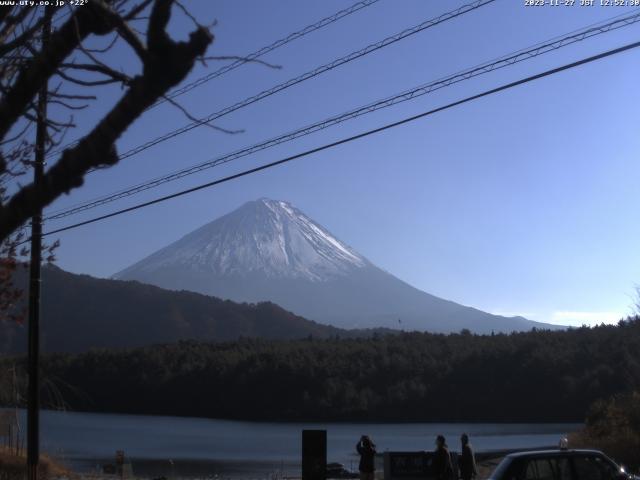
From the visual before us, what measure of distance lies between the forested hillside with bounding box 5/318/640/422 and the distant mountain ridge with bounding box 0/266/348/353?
25.3 metres

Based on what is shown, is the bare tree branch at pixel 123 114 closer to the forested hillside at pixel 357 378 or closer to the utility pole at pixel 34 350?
the utility pole at pixel 34 350

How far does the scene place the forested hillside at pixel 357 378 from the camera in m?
83.7

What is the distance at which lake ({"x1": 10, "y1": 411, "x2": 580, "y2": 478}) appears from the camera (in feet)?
140

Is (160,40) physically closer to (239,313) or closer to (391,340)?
(391,340)

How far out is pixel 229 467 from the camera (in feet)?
141

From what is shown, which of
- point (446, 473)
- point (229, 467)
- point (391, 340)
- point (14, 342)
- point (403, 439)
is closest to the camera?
point (446, 473)

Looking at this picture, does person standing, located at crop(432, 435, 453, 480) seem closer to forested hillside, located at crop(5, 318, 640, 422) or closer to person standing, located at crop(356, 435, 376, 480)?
person standing, located at crop(356, 435, 376, 480)

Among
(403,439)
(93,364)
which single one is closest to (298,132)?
(403,439)

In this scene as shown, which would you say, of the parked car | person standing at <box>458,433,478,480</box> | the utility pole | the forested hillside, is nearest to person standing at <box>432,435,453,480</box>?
person standing at <box>458,433,478,480</box>

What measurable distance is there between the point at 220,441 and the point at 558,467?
171 feet

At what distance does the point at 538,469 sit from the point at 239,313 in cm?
14811

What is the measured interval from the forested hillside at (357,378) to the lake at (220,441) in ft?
11.7

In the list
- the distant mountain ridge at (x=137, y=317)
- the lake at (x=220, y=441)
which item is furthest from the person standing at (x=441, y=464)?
the distant mountain ridge at (x=137, y=317)

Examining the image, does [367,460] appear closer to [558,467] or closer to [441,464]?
[441,464]
